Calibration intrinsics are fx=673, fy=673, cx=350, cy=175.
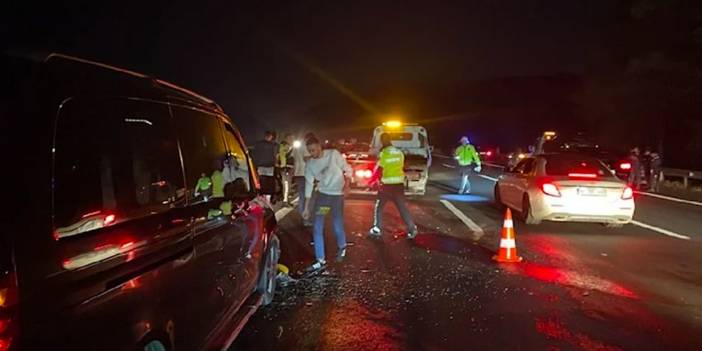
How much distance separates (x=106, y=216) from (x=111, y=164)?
0.31 m

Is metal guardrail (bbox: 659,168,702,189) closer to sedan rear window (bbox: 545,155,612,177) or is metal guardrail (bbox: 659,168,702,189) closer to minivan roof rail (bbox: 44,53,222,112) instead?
sedan rear window (bbox: 545,155,612,177)

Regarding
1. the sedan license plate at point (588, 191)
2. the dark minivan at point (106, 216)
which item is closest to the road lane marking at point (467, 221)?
the sedan license plate at point (588, 191)

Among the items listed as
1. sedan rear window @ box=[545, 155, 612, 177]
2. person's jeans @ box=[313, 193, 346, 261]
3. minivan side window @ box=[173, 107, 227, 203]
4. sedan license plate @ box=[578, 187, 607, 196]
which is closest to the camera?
minivan side window @ box=[173, 107, 227, 203]

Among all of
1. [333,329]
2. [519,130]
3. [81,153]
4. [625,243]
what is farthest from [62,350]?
[519,130]

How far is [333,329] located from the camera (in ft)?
19.1

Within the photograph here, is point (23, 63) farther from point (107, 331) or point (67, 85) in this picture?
point (107, 331)

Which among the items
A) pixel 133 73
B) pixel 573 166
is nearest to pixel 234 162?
pixel 133 73

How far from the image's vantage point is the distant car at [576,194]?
38.6ft

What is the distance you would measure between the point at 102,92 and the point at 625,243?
958cm

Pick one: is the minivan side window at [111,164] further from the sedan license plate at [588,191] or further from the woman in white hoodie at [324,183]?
the sedan license plate at [588,191]

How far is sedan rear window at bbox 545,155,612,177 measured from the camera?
12.3 m

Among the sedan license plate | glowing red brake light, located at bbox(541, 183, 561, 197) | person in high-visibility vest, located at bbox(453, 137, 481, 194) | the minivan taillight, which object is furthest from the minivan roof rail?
person in high-visibility vest, located at bbox(453, 137, 481, 194)

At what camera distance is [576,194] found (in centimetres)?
1177

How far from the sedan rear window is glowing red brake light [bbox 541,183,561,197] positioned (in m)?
0.39
